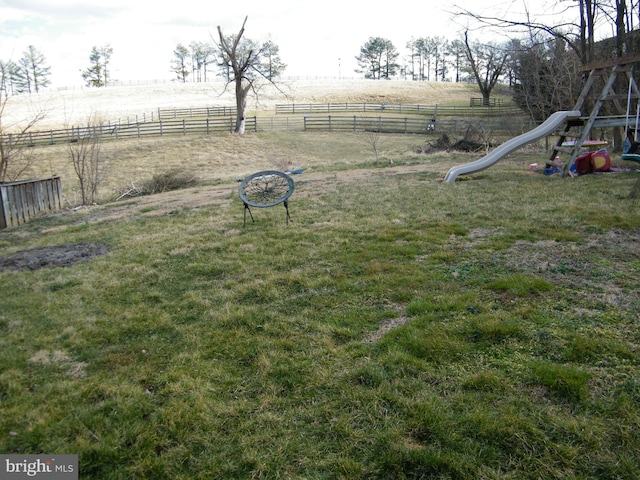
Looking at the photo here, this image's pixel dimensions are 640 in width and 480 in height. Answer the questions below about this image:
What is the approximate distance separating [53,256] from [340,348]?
206 inches

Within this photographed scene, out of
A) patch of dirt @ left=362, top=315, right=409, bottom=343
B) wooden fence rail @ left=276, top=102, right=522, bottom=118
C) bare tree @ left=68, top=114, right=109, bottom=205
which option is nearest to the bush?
bare tree @ left=68, top=114, right=109, bottom=205

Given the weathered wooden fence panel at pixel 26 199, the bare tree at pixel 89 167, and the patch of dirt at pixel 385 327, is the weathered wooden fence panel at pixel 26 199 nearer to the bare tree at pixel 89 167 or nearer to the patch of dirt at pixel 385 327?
the bare tree at pixel 89 167

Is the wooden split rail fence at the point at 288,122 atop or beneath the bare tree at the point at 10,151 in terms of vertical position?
atop

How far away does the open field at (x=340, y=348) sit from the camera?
7.91 ft

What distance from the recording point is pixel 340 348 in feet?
11.3

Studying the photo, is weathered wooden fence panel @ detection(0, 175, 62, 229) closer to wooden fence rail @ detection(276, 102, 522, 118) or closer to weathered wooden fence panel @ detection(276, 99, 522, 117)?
weathered wooden fence panel @ detection(276, 99, 522, 117)

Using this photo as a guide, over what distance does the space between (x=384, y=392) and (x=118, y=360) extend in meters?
2.06

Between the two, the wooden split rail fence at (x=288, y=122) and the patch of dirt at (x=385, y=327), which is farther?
the wooden split rail fence at (x=288, y=122)

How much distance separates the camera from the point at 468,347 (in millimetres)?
3285

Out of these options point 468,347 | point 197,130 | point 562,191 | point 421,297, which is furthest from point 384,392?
point 197,130

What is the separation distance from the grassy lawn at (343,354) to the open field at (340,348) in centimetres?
2

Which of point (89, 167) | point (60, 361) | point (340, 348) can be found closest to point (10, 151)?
point (89, 167)

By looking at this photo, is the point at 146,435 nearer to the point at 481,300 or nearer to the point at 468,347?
the point at 468,347

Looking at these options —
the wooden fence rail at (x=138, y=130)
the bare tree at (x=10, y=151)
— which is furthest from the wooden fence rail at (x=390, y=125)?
the bare tree at (x=10, y=151)
